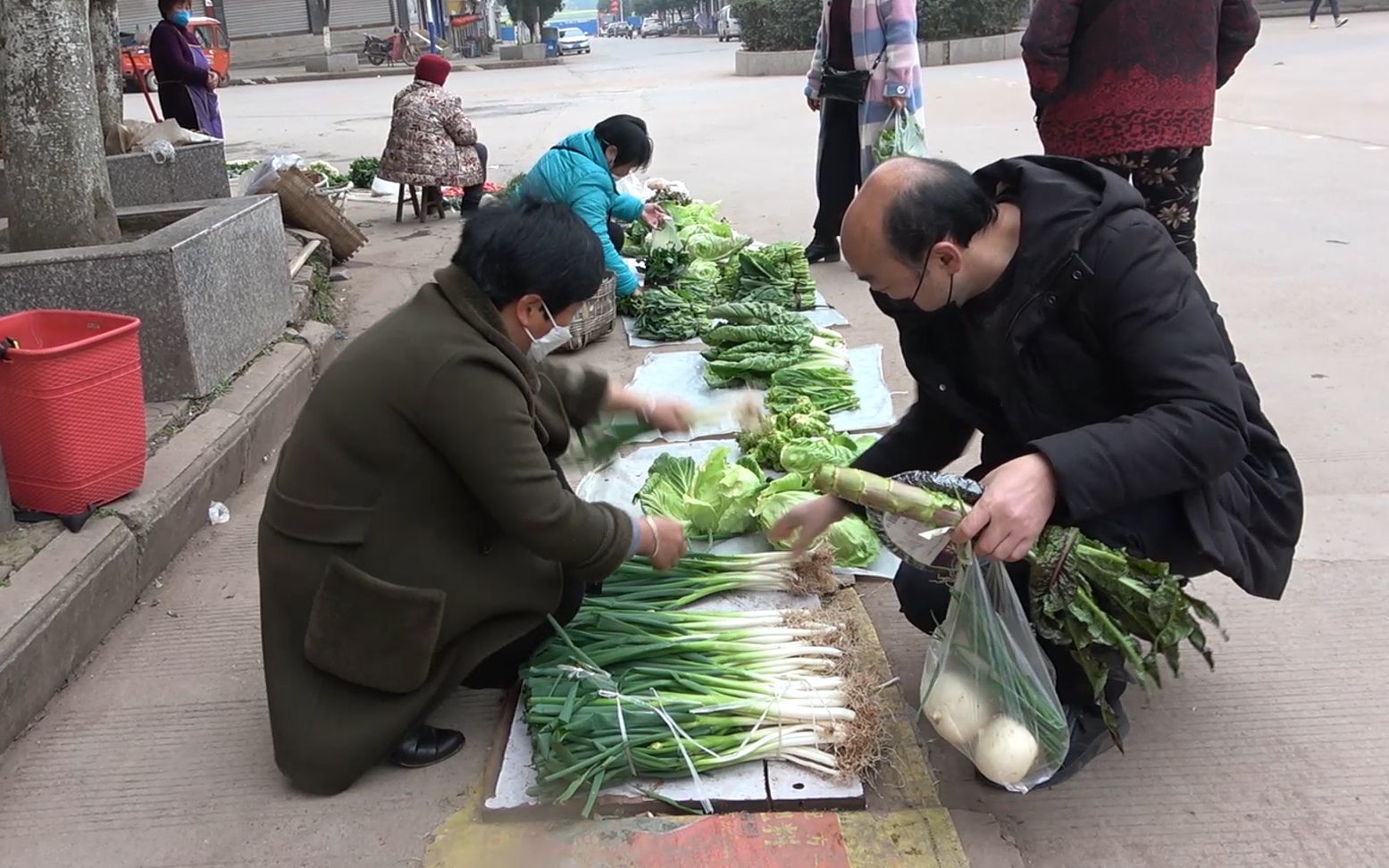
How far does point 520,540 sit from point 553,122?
14.5 metres

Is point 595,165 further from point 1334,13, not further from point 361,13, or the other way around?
point 361,13

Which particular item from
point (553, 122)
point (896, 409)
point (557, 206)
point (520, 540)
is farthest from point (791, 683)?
point (553, 122)

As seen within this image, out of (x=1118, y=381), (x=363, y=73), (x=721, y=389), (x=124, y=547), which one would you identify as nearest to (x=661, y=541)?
(x=1118, y=381)

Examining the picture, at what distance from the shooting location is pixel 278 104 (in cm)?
2111

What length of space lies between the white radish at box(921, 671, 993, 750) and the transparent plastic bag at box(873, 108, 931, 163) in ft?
14.5

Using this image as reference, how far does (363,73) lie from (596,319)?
27.4m

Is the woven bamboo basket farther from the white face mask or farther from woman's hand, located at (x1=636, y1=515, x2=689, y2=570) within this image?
woman's hand, located at (x1=636, y1=515, x2=689, y2=570)

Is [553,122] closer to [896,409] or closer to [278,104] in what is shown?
[278,104]

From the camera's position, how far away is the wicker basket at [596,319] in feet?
17.0

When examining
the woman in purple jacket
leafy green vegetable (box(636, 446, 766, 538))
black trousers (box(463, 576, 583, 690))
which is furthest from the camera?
the woman in purple jacket

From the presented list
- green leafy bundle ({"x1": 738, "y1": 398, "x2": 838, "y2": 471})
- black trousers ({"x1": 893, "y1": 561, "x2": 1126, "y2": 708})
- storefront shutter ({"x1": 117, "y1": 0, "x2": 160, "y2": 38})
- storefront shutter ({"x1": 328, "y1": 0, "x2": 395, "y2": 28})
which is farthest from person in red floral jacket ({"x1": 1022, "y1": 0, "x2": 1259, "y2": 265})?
storefront shutter ({"x1": 328, "y1": 0, "x2": 395, "y2": 28})

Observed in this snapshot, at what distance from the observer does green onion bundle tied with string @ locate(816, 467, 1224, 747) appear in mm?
2002

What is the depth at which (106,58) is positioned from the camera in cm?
761

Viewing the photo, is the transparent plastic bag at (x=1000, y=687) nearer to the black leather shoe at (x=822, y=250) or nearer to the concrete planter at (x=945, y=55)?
the black leather shoe at (x=822, y=250)
